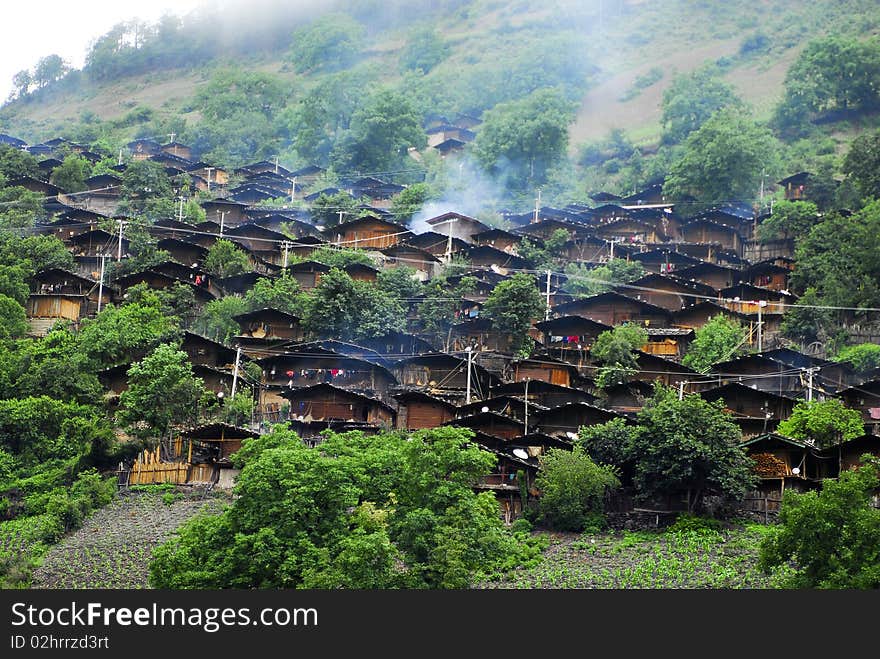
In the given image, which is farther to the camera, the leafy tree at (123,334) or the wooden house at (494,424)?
the leafy tree at (123,334)

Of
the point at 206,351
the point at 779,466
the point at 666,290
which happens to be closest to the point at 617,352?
the point at 779,466

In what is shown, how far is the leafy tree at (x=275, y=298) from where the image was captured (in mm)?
53906

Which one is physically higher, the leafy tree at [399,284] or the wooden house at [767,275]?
the wooden house at [767,275]

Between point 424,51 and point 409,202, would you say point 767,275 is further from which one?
point 424,51

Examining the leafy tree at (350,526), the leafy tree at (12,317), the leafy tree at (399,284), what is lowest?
the leafy tree at (350,526)

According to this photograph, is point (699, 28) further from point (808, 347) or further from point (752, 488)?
point (752, 488)

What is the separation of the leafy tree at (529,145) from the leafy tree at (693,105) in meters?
10.5

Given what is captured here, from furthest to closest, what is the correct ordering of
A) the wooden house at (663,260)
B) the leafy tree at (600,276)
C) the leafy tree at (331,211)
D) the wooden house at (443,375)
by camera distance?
the leafy tree at (331,211)
the wooden house at (663,260)
the leafy tree at (600,276)
the wooden house at (443,375)

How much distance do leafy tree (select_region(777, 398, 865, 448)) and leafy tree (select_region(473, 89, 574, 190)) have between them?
1635 inches

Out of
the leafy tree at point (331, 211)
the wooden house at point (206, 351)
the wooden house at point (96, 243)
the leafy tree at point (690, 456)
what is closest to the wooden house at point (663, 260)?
the leafy tree at point (331, 211)

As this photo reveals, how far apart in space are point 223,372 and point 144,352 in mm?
2861

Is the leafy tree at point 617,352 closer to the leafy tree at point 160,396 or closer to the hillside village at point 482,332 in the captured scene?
the hillside village at point 482,332

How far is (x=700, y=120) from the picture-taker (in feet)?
299

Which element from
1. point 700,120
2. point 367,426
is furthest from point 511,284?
point 700,120
